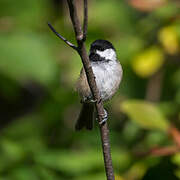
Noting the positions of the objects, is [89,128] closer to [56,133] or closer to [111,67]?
[56,133]

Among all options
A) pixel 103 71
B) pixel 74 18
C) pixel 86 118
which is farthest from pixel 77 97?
pixel 74 18

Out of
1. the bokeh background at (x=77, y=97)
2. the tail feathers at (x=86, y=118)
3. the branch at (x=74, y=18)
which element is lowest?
the tail feathers at (x=86, y=118)

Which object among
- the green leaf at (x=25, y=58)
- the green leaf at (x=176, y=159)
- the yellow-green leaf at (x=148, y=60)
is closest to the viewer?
the green leaf at (x=176, y=159)

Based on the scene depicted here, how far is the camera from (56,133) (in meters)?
3.32

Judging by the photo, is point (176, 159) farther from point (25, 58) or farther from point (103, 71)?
point (25, 58)

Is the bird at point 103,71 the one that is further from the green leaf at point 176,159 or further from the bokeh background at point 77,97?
the green leaf at point 176,159

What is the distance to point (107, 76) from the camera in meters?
2.91

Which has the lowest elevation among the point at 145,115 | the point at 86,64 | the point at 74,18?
the point at 145,115

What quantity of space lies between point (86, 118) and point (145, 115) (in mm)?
994

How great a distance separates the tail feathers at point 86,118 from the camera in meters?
3.22

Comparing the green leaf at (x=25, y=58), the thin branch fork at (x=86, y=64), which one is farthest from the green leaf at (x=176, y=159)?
the green leaf at (x=25, y=58)

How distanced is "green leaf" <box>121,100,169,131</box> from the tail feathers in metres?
0.82

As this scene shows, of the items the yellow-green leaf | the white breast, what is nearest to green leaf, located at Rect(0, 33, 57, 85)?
the white breast

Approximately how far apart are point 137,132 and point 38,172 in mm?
746
